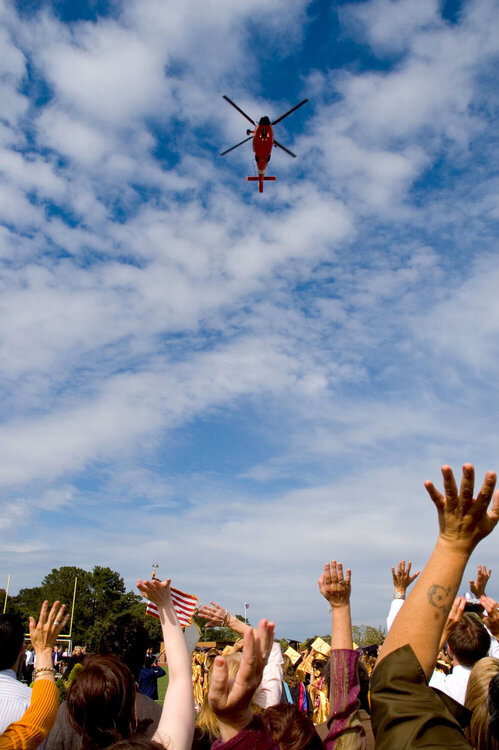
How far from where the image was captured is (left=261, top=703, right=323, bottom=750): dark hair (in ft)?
9.34

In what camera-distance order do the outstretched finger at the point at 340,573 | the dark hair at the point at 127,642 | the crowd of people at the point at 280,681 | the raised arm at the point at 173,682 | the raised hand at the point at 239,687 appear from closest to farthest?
the crowd of people at the point at 280,681
the raised hand at the point at 239,687
the raised arm at the point at 173,682
the outstretched finger at the point at 340,573
the dark hair at the point at 127,642

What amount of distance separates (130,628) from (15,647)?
30.2 inches

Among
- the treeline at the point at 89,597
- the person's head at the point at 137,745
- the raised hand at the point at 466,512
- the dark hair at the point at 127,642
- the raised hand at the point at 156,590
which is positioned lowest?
the person's head at the point at 137,745

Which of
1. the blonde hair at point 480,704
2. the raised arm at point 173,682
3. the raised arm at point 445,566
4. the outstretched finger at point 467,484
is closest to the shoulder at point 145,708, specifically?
the raised arm at point 173,682

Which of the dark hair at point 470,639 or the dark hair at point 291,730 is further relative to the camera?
the dark hair at point 470,639

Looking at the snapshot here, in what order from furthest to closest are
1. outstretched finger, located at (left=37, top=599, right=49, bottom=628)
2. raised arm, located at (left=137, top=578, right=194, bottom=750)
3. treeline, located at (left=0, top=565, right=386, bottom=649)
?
1. treeline, located at (left=0, top=565, right=386, bottom=649)
2. outstretched finger, located at (left=37, top=599, right=49, bottom=628)
3. raised arm, located at (left=137, top=578, right=194, bottom=750)

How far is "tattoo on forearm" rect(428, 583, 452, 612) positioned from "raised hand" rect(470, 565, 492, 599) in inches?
128

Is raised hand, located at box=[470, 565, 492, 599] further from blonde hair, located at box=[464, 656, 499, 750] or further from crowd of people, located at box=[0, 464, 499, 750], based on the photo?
blonde hair, located at box=[464, 656, 499, 750]

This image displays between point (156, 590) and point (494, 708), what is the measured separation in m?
1.73

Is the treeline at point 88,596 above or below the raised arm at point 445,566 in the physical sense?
above

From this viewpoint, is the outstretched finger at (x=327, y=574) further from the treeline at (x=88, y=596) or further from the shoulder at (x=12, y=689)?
the treeline at (x=88, y=596)

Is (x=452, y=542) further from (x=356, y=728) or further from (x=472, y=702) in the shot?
(x=356, y=728)

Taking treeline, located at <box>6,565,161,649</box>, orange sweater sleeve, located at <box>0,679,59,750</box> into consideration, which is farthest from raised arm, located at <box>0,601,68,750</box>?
treeline, located at <box>6,565,161,649</box>

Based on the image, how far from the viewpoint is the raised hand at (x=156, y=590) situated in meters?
2.93
